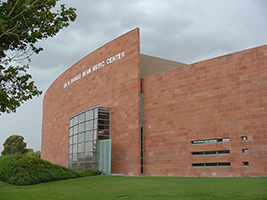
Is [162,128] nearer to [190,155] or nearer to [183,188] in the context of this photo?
[190,155]

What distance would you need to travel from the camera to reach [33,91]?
12.9 m

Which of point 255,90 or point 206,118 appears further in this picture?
point 206,118

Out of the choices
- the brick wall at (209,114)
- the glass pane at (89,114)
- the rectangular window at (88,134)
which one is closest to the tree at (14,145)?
the rectangular window at (88,134)

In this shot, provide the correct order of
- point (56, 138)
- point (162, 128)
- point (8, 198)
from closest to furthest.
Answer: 1. point (8, 198)
2. point (162, 128)
3. point (56, 138)

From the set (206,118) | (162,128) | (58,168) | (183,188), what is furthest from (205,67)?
(58,168)

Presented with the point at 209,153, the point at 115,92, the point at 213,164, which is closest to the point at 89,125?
the point at 115,92

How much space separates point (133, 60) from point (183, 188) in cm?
1433

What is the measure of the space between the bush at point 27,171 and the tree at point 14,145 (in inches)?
2404


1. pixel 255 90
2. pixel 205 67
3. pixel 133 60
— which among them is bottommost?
pixel 255 90

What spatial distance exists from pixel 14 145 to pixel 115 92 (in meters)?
59.5

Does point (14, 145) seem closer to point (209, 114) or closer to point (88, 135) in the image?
point (88, 135)

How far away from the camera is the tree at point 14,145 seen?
253 ft

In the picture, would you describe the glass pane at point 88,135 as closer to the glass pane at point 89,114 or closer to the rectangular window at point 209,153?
the glass pane at point 89,114

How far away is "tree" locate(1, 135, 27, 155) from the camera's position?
77213 millimetres
